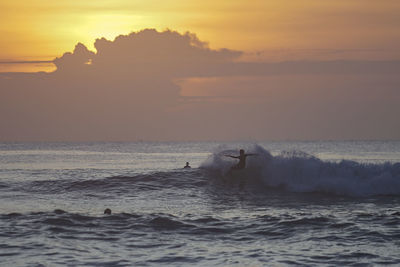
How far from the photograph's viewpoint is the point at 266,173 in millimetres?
30484

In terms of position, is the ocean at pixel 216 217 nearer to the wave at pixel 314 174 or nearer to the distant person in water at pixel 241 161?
the wave at pixel 314 174

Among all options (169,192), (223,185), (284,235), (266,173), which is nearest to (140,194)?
(169,192)

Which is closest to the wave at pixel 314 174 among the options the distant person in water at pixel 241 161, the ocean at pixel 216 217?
the ocean at pixel 216 217

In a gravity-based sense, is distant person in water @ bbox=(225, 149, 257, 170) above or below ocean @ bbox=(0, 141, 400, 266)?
above

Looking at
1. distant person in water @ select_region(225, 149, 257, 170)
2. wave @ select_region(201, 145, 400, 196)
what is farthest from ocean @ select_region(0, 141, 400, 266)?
distant person in water @ select_region(225, 149, 257, 170)

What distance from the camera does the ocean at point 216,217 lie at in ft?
45.0

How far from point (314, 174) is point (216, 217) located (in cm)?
1109

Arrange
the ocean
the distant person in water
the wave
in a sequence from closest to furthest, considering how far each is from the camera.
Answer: the ocean → the wave → the distant person in water

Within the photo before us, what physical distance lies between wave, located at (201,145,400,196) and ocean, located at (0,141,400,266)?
0.06 m

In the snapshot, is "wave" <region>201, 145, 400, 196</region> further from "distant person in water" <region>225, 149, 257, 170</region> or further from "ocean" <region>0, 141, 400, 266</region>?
"distant person in water" <region>225, 149, 257, 170</region>

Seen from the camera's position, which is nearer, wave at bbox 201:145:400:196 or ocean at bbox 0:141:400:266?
ocean at bbox 0:141:400:266

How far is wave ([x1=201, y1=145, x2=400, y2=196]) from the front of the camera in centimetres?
2631

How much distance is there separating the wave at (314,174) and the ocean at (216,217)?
59mm

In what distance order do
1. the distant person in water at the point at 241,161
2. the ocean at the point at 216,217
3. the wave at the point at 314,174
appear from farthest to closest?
the distant person in water at the point at 241,161 < the wave at the point at 314,174 < the ocean at the point at 216,217
